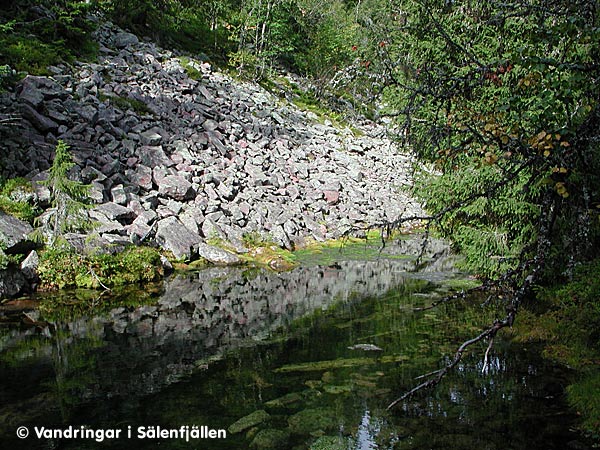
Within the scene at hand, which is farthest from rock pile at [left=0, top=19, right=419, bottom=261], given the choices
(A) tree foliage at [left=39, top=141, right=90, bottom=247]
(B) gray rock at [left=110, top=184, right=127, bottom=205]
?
(A) tree foliage at [left=39, top=141, right=90, bottom=247]

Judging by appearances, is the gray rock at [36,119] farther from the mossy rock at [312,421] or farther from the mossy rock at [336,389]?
the mossy rock at [312,421]

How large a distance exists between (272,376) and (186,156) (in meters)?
15.9

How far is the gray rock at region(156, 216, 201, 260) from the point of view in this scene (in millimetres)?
17281

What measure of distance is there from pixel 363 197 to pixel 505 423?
20269 mm

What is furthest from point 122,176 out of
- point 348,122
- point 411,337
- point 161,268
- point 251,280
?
point 348,122

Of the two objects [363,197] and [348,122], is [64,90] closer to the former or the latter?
[363,197]

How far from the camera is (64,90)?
2188 cm

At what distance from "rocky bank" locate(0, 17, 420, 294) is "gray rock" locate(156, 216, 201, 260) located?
0.05 meters

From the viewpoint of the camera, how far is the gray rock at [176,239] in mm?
17281

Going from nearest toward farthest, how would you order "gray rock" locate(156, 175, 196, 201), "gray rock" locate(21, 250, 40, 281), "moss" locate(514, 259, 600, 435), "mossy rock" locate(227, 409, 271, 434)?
"mossy rock" locate(227, 409, 271, 434), "moss" locate(514, 259, 600, 435), "gray rock" locate(21, 250, 40, 281), "gray rock" locate(156, 175, 196, 201)

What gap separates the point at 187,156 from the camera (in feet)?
73.4

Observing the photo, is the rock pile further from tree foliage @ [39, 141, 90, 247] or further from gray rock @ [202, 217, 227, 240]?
tree foliage @ [39, 141, 90, 247]

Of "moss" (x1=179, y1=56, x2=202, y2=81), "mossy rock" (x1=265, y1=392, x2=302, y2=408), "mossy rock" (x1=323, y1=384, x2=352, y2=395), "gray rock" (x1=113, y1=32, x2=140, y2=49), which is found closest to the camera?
"mossy rock" (x1=265, y1=392, x2=302, y2=408)

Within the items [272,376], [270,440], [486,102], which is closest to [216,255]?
[272,376]
